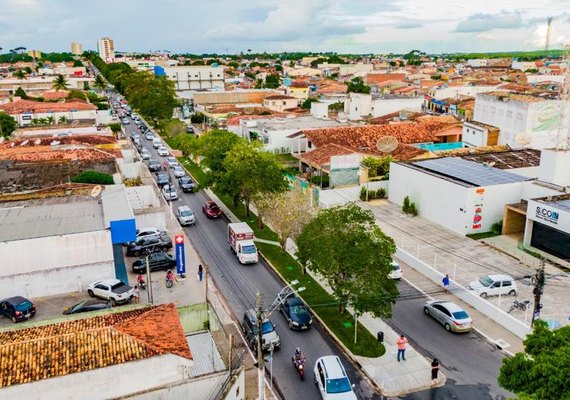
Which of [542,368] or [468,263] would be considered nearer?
[542,368]

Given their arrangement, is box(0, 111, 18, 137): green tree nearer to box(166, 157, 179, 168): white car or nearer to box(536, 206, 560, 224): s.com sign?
box(166, 157, 179, 168): white car

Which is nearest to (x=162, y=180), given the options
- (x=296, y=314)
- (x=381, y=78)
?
(x=296, y=314)

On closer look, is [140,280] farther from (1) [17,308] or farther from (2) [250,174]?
(2) [250,174]

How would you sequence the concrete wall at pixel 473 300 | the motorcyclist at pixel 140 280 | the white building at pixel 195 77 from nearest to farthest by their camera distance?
the concrete wall at pixel 473 300 < the motorcyclist at pixel 140 280 < the white building at pixel 195 77

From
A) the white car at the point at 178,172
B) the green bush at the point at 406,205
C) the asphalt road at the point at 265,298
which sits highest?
the green bush at the point at 406,205

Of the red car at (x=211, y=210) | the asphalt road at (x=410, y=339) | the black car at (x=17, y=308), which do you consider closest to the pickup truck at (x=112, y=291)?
the black car at (x=17, y=308)

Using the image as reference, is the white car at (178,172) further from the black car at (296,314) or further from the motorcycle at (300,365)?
the motorcycle at (300,365)
